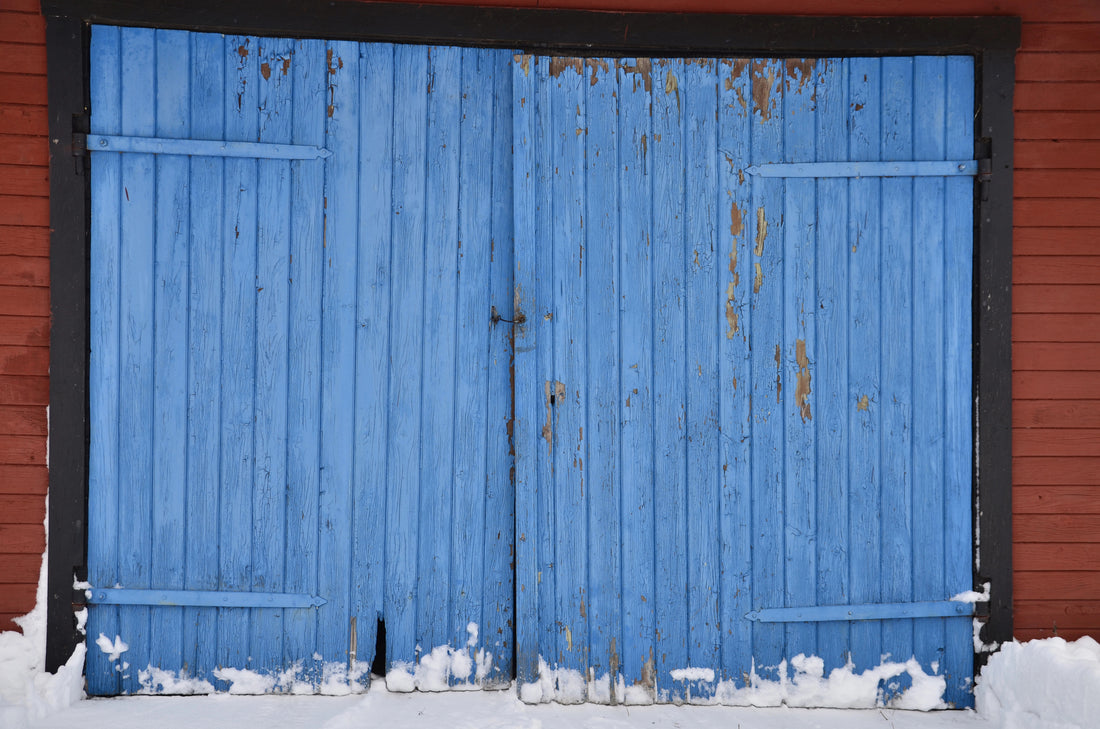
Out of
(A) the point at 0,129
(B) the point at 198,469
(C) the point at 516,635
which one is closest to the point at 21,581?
(B) the point at 198,469

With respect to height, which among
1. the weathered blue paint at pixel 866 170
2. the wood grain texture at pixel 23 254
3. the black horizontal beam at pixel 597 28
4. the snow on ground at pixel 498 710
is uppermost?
the black horizontal beam at pixel 597 28

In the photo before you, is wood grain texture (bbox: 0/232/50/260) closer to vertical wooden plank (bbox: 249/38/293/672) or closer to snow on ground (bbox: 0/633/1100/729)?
vertical wooden plank (bbox: 249/38/293/672)

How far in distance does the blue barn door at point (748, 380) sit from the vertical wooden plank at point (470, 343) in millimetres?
187

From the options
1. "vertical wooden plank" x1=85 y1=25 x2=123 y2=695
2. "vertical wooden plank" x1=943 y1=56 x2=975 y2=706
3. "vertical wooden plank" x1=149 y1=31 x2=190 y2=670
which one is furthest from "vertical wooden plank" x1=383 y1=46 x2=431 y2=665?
"vertical wooden plank" x1=943 y1=56 x2=975 y2=706

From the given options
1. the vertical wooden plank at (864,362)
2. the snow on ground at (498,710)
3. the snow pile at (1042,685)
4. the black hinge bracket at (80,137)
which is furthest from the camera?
the vertical wooden plank at (864,362)

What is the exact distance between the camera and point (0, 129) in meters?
2.41

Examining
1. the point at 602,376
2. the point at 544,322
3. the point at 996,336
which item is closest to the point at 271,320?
the point at 544,322

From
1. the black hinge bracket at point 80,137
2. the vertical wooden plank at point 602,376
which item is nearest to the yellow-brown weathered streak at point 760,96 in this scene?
the vertical wooden plank at point 602,376

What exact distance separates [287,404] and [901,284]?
224 cm

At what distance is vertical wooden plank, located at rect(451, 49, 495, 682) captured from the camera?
98.5 inches

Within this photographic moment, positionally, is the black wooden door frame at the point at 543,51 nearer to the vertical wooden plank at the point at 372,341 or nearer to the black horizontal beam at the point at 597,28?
the black horizontal beam at the point at 597,28

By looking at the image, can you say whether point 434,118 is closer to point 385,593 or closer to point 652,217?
point 652,217

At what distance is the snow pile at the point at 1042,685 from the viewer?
84.2 inches

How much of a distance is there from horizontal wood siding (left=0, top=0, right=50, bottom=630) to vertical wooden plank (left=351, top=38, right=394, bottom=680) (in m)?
1.08
